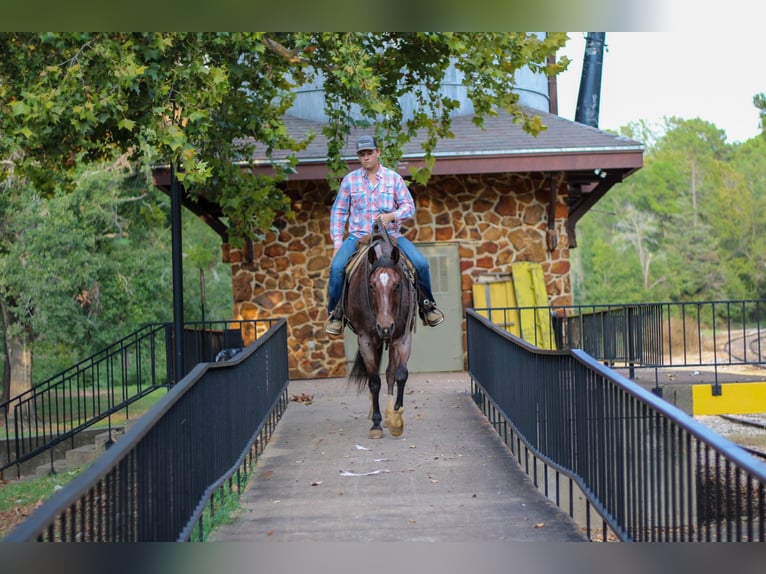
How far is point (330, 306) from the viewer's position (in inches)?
442

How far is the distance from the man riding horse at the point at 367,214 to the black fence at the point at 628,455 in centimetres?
190

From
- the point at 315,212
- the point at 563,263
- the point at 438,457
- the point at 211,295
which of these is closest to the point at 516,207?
the point at 563,263

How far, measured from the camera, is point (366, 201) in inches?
434

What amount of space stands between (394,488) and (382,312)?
6.37ft

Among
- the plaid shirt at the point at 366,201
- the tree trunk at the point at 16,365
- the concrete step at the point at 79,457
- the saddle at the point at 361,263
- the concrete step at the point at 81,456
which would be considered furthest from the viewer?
the tree trunk at the point at 16,365

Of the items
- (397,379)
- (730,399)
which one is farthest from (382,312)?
(730,399)

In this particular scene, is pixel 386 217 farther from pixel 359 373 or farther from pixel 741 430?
pixel 741 430

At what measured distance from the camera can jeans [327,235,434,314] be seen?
1093 cm

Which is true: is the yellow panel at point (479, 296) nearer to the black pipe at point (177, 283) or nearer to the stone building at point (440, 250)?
the stone building at point (440, 250)

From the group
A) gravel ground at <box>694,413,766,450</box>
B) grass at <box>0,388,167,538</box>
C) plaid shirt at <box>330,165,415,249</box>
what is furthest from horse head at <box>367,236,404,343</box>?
gravel ground at <box>694,413,766,450</box>

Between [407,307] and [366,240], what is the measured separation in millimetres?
815

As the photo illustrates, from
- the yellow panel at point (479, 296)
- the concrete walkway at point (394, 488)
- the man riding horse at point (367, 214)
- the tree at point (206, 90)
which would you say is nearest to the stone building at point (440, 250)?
the yellow panel at point (479, 296)

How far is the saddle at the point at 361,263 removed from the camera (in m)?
10.5

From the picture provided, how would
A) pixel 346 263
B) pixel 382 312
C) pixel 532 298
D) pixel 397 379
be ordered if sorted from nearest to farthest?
pixel 382 312
pixel 397 379
pixel 346 263
pixel 532 298
